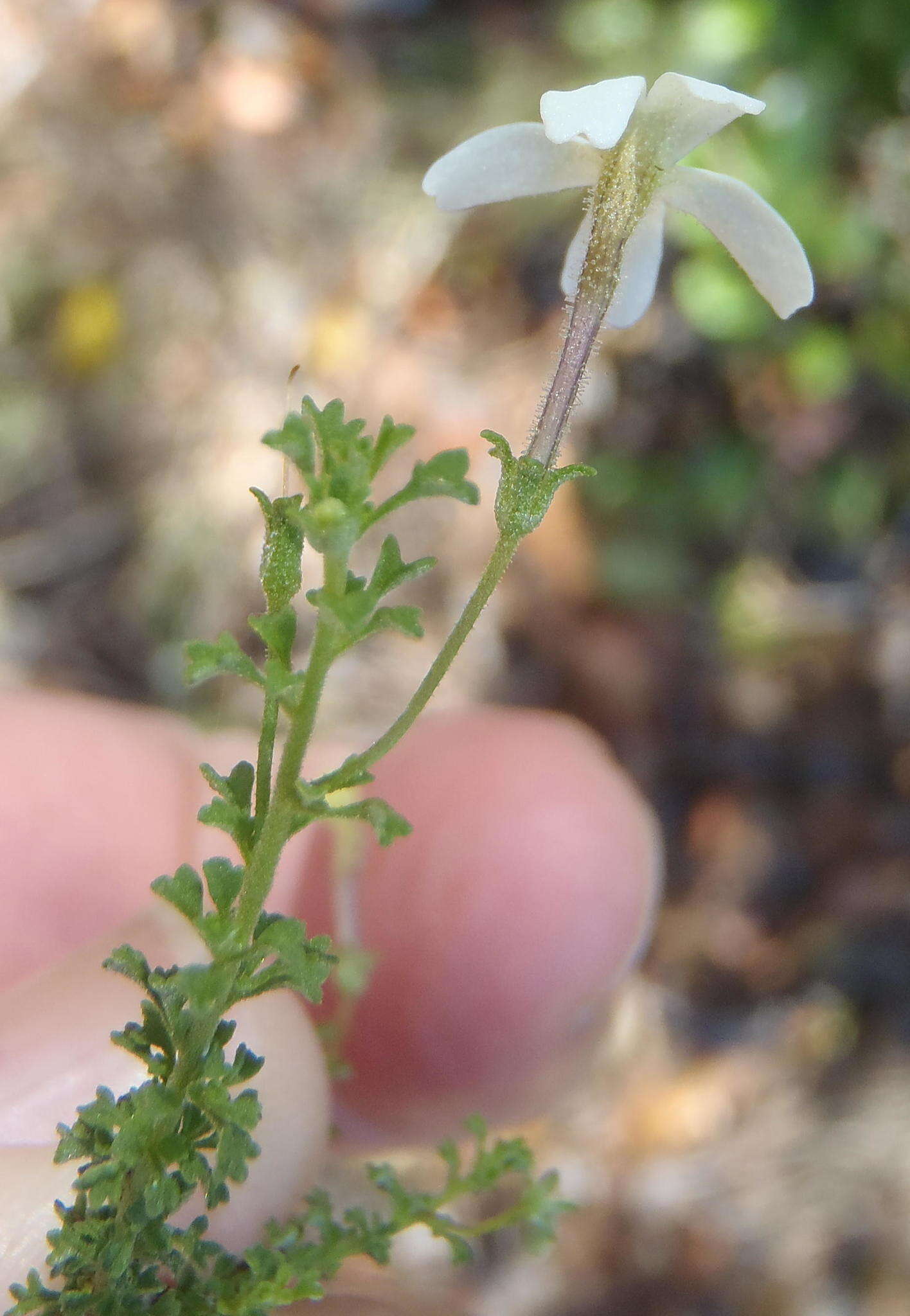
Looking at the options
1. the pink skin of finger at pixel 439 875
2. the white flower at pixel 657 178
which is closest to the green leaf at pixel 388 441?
the white flower at pixel 657 178

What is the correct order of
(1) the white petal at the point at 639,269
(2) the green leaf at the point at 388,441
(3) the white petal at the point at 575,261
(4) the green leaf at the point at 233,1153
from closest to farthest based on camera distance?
(2) the green leaf at the point at 388,441, (4) the green leaf at the point at 233,1153, (3) the white petal at the point at 575,261, (1) the white petal at the point at 639,269

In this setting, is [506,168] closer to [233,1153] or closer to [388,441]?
[388,441]

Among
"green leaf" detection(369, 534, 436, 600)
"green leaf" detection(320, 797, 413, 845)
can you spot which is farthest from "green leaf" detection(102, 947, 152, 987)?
"green leaf" detection(369, 534, 436, 600)

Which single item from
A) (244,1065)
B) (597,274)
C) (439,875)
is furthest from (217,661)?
(439,875)

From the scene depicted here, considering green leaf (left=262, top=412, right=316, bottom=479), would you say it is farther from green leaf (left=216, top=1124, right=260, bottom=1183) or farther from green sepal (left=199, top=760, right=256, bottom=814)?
green leaf (left=216, top=1124, right=260, bottom=1183)

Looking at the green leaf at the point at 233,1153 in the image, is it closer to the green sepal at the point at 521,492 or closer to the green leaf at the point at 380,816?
the green leaf at the point at 380,816
